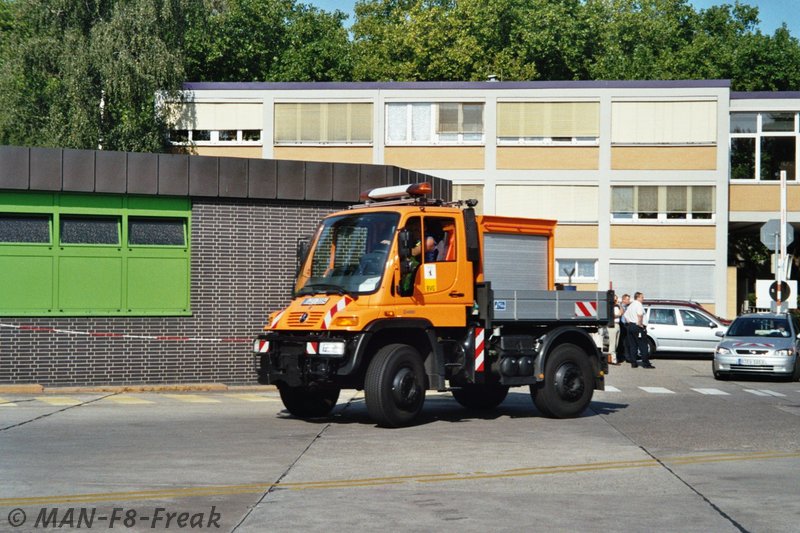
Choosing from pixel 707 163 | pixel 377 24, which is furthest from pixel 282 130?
pixel 377 24

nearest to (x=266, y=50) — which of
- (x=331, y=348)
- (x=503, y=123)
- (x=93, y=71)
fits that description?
(x=93, y=71)

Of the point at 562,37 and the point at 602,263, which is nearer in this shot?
the point at 602,263

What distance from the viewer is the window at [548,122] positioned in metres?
43.4

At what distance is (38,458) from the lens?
1134 centimetres

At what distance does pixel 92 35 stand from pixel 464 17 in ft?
82.4

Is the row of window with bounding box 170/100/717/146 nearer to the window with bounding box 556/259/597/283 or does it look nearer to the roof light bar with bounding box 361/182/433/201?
the window with bounding box 556/259/597/283

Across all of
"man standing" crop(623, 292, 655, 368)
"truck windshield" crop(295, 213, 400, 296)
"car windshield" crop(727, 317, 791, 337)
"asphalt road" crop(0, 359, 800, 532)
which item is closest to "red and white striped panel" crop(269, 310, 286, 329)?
"truck windshield" crop(295, 213, 400, 296)

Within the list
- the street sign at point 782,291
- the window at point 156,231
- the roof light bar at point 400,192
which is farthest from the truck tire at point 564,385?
the street sign at point 782,291

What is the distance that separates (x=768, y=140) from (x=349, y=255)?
32872 millimetres

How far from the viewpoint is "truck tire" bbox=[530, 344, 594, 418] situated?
16.0 m

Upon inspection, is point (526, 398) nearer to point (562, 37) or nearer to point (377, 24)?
point (562, 37)

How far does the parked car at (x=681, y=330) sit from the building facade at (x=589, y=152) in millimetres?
8965

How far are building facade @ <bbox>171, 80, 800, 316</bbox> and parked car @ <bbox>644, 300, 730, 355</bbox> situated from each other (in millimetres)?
8965

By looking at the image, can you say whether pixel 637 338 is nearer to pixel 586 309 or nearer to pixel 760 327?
pixel 760 327
